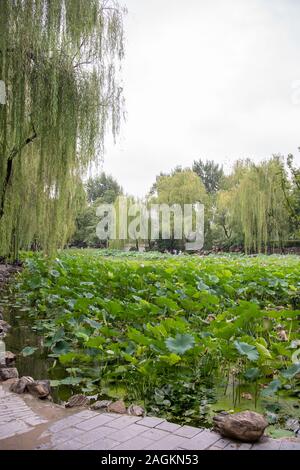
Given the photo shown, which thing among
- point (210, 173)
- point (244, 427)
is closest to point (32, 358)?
point (244, 427)

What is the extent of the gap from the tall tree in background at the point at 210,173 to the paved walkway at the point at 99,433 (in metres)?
55.4

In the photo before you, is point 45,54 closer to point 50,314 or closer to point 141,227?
point 50,314

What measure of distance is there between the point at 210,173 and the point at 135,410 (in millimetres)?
56954

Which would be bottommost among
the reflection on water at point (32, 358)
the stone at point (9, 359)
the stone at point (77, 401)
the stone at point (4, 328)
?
the reflection on water at point (32, 358)

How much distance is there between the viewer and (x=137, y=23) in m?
5.96

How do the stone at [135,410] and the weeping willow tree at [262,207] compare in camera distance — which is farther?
Answer: the weeping willow tree at [262,207]

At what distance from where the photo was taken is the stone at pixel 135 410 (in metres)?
2.18

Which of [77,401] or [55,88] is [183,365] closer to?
[77,401]

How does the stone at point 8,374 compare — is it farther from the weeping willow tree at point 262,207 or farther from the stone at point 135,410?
the weeping willow tree at point 262,207

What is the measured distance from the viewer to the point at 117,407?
2.23 meters

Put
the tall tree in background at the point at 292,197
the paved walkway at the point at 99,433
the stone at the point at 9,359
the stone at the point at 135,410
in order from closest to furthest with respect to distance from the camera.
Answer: the paved walkway at the point at 99,433 < the stone at the point at 135,410 < the stone at the point at 9,359 < the tall tree in background at the point at 292,197

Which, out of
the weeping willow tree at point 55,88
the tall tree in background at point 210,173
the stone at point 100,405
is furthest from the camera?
the tall tree in background at point 210,173

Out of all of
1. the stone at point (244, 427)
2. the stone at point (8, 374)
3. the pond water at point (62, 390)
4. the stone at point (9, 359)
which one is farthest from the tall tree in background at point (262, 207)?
the stone at point (244, 427)

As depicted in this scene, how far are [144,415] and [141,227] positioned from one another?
1045 inches
